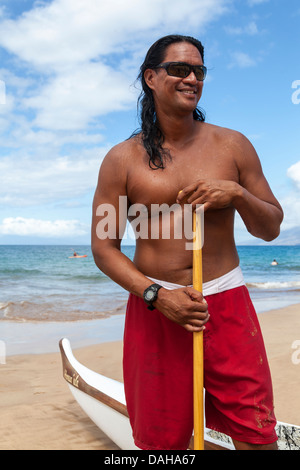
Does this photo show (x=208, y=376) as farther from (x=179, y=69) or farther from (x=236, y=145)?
(x=179, y=69)

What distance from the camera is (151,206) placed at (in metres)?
2.15

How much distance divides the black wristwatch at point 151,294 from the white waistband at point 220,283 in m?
0.15

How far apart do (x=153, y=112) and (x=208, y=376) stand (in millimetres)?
1264

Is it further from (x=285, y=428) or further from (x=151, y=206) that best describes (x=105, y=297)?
(x=151, y=206)

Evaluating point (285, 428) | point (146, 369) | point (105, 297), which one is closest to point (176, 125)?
point (146, 369)

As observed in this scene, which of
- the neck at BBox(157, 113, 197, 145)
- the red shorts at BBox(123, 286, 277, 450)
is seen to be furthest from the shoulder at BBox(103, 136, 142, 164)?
the red shorts at BBox(123, 286, 277, 450)

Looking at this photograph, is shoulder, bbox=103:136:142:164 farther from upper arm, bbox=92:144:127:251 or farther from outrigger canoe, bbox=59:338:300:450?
outrigger canoe, bbox=59:338:300:450

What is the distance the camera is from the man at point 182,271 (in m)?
1.99

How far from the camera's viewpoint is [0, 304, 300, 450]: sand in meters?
4.16

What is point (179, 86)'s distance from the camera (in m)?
2.10

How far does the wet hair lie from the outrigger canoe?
1.98 meters

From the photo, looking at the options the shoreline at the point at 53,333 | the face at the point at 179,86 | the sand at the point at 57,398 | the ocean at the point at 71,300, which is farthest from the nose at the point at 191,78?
the ocean at the point at 71,300

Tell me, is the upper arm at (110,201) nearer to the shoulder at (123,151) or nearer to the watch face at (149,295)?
the shoulder at (123,151)

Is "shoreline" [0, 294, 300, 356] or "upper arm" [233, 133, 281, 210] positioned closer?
"upper arm" [233, 133, 281, 210]
